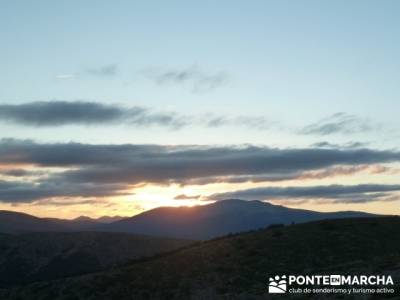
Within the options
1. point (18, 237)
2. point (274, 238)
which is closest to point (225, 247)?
point (274, 238)

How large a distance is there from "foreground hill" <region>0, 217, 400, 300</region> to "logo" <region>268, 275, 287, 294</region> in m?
0.58

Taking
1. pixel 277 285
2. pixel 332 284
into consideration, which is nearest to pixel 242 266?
pixel 277 285

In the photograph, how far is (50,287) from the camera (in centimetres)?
5444

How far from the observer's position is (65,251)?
356 ft

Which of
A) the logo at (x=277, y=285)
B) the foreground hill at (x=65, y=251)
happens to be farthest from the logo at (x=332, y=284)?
the foreground hill at (x=65, y=251)

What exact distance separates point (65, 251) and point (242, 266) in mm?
65751

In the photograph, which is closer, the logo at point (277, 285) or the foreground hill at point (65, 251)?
the logo at point (277, 285)

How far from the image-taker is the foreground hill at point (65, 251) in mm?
98125

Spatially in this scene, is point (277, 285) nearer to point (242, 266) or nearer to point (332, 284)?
point (332, 284)

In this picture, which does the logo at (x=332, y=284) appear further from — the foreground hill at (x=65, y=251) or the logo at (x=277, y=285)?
the foreground hill at (x=65, y=251)

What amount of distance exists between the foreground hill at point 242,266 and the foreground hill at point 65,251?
3969 centimetres

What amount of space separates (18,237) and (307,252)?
273ft

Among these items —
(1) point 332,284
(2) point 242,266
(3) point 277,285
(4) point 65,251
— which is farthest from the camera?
(4) point 65,251

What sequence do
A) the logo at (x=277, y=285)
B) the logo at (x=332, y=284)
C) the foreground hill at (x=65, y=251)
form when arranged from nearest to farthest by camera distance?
the logo at (x=332, y=284) < the logo at (x=277, y=285) < the foreground hill at (x=65, y=251)
